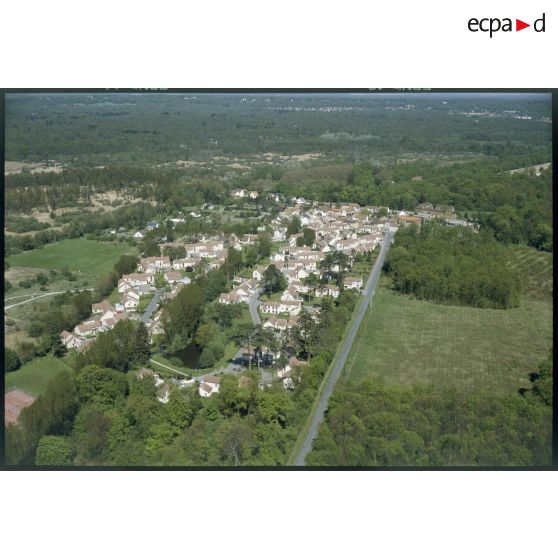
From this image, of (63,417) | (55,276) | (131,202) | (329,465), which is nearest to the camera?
(329,465)

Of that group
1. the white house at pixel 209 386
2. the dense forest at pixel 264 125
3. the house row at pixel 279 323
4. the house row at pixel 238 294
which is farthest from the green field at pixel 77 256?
the house row at pixel 279 323

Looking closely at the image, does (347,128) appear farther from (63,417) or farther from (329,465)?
(63,417)

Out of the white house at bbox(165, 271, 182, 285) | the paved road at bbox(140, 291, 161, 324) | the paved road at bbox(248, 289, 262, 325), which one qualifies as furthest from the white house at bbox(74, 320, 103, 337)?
the paved road at bbox(248, 289, 262, 325)

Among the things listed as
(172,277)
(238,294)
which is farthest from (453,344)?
(172,277)

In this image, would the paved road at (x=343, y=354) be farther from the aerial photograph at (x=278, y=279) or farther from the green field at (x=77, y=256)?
the green field at (x=77, y=256)

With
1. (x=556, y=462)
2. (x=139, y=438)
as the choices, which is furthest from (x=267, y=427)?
(x=556, y=462)

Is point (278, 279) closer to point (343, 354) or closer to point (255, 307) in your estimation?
point (255, 307)
